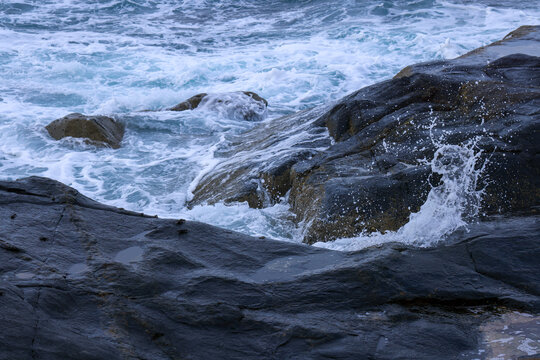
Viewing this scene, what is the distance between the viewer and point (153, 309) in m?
2.70

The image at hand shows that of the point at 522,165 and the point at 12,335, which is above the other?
the point at 12,335

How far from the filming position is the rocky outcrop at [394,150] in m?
4.61

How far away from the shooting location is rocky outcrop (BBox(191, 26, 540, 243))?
15.1 feet

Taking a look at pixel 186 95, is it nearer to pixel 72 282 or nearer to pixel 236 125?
pixel 236 125

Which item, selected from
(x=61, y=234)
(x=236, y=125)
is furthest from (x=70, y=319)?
(x=236, y=125)

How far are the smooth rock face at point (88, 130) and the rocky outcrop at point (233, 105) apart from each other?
1.51m

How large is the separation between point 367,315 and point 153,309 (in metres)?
1.05

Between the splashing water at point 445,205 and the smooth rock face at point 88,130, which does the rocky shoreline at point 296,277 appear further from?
the smooth rock face at point 88,130

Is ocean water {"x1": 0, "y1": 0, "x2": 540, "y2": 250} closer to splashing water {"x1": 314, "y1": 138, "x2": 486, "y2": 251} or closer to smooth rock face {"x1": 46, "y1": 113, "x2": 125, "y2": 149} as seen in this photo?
splashing water {"x1": 314, "y1": 138, "x2": 486, "y2": 251}

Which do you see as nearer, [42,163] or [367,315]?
[367,315]

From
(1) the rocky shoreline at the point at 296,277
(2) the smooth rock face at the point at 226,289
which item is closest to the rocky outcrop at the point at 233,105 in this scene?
(1) the rocky shoreline at the point at 296,277

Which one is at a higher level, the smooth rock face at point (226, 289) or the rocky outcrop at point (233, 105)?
the smooth rock face at point (226, 289)

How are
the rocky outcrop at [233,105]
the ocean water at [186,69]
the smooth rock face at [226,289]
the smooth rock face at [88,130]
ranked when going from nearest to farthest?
the smooth rock face at [226,289] → the ocean water at [186,69] → the smooth rock face at [88,130] → the rocky outcrop at [233,105]

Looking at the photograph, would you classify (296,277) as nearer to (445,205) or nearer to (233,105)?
(445,205)
